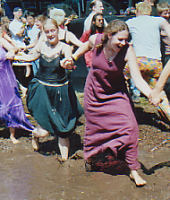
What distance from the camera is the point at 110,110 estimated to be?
3576 millimetres

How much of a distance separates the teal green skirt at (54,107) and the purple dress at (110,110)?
0.55 meters

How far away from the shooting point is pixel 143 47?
5.25 m

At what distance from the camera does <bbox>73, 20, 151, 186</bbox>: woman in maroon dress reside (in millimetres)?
3398

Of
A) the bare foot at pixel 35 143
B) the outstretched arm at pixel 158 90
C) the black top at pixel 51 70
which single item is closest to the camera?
the outstretched arm at pixel 158 90

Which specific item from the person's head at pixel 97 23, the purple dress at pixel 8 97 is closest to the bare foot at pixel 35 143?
the purple dress at pixel 8 97

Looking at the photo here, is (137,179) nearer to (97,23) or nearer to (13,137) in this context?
(13,137)

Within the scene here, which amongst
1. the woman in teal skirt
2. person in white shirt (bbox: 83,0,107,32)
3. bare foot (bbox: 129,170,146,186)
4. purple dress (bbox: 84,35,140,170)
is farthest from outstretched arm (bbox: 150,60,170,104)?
person in white shirt (bbox: 83,0,107,32)

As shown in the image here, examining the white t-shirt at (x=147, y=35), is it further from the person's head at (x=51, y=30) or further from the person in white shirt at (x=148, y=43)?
the person's head at (x=51, y=30)

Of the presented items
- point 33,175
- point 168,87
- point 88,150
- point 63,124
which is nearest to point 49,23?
point 63,124

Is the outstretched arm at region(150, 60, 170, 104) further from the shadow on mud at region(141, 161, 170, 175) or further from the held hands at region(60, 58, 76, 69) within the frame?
the held hands at region(60, 58, 76, 69)

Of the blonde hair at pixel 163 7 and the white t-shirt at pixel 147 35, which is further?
the blonde hair at pixel 163 7

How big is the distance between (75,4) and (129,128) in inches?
387

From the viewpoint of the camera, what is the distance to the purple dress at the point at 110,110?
3465mm

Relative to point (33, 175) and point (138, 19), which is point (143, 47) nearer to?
point (138, 19)
